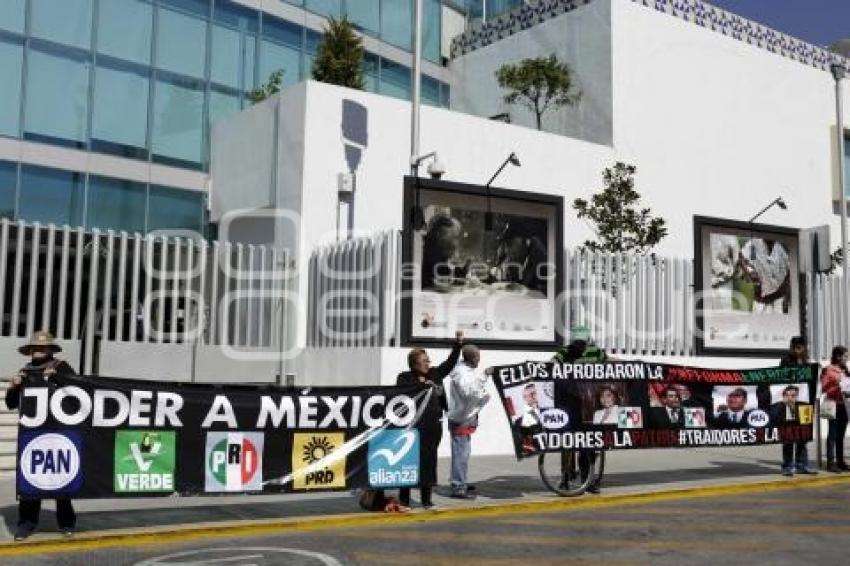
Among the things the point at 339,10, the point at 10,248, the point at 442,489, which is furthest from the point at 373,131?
the point at 339,10

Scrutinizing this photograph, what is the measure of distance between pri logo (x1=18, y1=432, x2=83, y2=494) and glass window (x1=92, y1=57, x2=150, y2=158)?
59.0 feet

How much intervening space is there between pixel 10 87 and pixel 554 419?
18.5 metres

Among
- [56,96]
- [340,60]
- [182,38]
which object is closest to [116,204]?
[56,96]

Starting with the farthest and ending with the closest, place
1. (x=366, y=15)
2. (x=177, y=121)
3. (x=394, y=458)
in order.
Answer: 1. (x=366, y=15)
2. (x=177, y=121)
3. (x=394, y=458)

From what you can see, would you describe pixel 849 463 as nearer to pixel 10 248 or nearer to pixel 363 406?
pixel 363 406

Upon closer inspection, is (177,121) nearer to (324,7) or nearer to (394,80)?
(324,7)

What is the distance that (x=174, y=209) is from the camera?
25828 millimetres

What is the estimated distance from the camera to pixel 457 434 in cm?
1020

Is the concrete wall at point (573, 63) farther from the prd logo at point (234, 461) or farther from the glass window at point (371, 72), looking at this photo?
the prd logo at point (234, 461)

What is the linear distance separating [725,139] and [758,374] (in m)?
12.9

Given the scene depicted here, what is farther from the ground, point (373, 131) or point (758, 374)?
point (373, 131)

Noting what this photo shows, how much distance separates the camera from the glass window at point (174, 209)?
2544 centimetres

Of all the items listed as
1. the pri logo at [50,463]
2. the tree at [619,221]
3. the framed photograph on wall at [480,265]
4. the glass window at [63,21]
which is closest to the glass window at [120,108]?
the glass window at [63,21]

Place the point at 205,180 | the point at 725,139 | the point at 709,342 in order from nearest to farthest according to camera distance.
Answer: the point at 709,342 < the point at 725,139 < the point at 205,180
